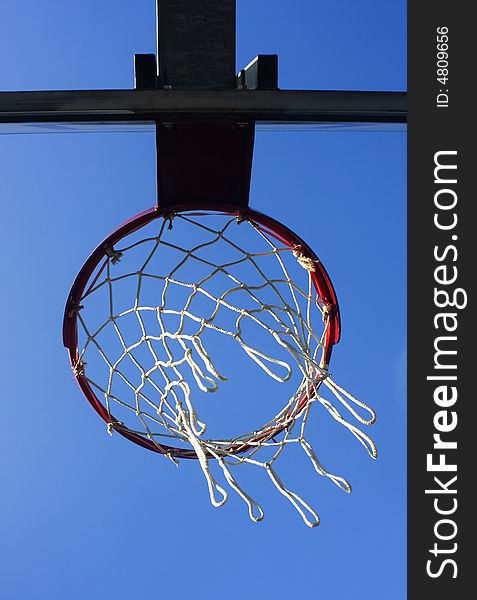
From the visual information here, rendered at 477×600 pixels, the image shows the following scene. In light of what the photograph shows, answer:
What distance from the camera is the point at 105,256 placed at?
322 centimetres

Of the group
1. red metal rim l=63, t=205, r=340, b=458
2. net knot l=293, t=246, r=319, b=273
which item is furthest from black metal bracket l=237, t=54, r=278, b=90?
net knot l=293, t=246, r=319, b=273

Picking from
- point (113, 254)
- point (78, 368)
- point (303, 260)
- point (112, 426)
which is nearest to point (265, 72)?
point (303, 260)

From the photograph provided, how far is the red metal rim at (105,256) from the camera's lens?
3.09 metres

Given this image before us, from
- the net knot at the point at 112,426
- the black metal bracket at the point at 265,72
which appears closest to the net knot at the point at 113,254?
the net knot at the point at 112,426

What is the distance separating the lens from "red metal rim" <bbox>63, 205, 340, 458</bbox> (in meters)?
3.09

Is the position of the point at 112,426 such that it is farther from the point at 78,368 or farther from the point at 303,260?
the point at 303,260

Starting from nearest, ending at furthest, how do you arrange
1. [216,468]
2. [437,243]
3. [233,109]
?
[233,109] < [437,243] < [216,468]

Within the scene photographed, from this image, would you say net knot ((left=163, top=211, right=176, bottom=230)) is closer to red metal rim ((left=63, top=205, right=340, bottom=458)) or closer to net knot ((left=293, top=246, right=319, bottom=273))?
red metal rim ((left=63, top=205, right=340, bottom=458))

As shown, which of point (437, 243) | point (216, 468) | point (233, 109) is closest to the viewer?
point (233, 109)

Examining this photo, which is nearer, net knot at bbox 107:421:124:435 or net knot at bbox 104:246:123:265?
net knot at bbox 104:246:123:265

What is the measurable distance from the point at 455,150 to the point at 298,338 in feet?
3.16

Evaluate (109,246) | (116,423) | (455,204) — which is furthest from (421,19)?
(116,423)

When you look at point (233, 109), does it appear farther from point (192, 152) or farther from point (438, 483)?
point (438, 483)

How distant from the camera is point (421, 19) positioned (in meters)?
2.82
